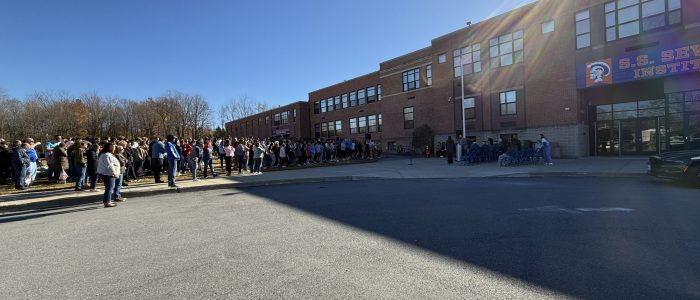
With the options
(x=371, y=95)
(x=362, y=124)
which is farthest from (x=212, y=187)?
(x=362, y=124)

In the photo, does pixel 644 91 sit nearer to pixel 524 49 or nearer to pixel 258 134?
pixel 524 49

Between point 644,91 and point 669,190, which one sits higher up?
point 644,91

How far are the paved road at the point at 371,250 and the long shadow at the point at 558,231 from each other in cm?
2

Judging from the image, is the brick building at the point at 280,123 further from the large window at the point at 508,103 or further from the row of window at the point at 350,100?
the large window at the point at 508,103

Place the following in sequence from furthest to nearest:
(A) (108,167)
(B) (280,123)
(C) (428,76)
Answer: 1. (B) (280,123)
2. (C) (428,76)
3. (A) (108,167)

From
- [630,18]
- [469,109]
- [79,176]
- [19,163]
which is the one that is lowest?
[79,176]

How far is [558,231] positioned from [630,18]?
856 inches

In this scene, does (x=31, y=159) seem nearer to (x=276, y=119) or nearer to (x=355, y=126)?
(x=355, y=126)

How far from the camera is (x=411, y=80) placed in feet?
116

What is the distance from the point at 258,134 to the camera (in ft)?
225

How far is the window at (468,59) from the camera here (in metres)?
28.3

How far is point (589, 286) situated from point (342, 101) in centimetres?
4511

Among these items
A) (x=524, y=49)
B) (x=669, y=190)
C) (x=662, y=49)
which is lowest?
(x=669, y=190)

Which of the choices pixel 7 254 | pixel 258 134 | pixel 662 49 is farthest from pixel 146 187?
pixel 258 134
